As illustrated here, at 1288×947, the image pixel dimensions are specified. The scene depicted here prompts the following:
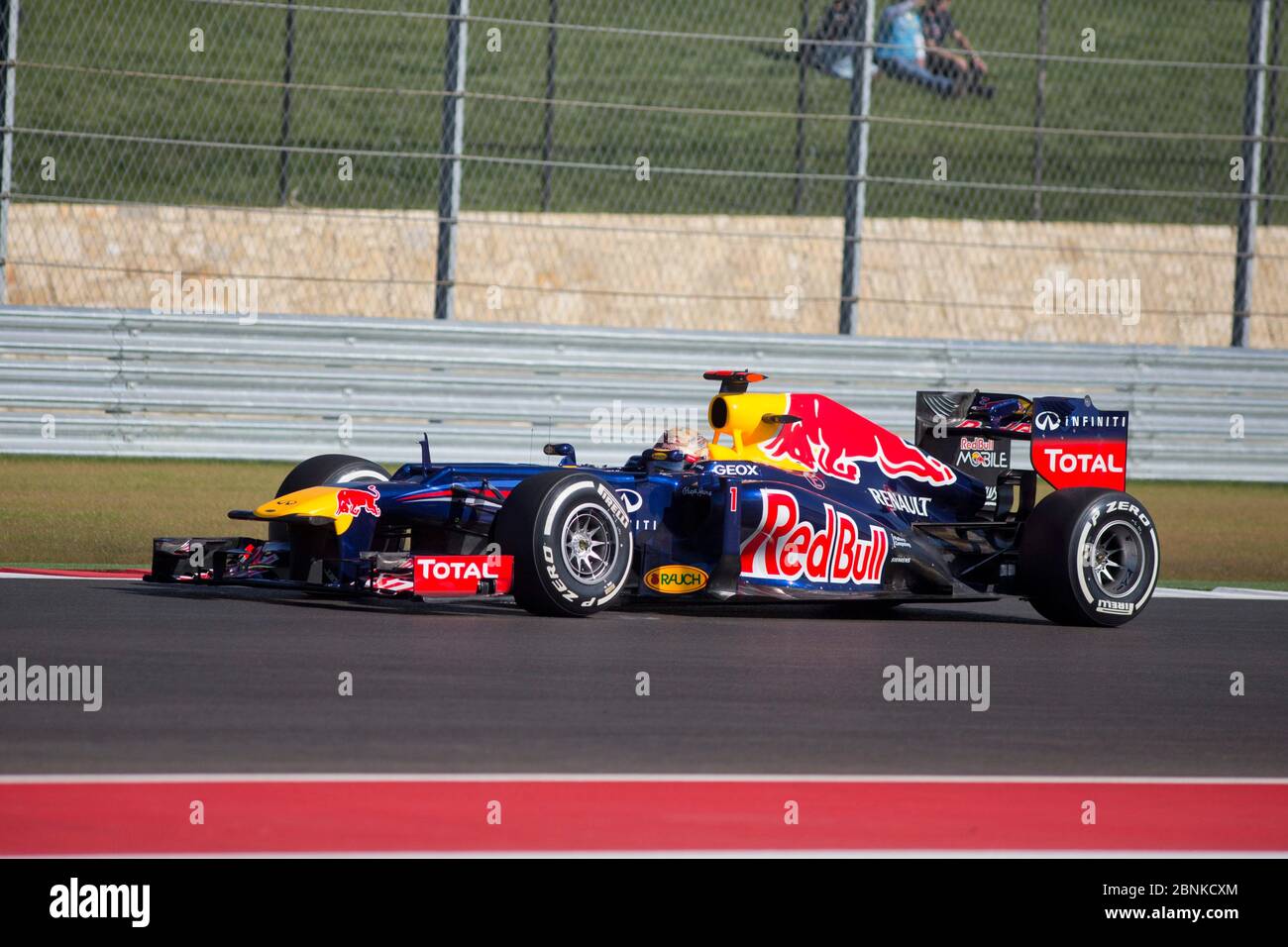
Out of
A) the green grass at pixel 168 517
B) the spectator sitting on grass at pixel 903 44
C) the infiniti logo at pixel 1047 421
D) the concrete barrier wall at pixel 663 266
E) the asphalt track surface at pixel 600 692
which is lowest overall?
the asphalt track surface at pixel 600 692

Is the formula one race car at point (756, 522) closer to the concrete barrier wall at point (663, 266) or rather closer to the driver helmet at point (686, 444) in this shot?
the driver helmet at point (686, 444)

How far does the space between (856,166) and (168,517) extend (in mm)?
5788

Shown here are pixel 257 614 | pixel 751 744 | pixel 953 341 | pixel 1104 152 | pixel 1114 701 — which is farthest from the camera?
pixel 1104 152

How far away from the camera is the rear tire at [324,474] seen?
10094mm

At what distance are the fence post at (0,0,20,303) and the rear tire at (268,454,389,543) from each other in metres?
4.85

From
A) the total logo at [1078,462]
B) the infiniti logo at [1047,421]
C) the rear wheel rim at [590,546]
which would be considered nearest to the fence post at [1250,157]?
the total logo at [1078,462]

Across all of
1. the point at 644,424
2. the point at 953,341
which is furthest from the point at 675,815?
the point at 953,341

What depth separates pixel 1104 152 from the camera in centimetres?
3089

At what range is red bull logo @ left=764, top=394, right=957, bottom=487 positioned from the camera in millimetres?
9977

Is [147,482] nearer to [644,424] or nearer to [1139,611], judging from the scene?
[644,424]

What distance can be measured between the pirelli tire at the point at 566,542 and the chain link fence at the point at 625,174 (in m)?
5.00

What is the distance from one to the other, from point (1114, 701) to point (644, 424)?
777cm

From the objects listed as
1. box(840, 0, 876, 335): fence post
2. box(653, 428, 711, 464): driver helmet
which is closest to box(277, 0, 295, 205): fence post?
box(840, 0, 876, 335): fence post

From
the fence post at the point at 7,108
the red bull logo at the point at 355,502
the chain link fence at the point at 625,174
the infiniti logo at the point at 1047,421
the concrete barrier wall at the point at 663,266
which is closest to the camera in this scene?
the red bull logo at the point at 355,502
